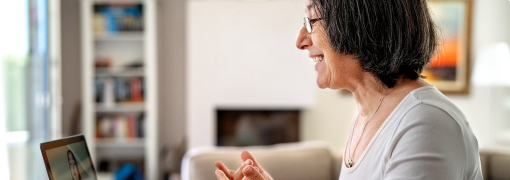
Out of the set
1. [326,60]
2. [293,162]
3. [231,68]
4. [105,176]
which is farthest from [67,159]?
[105,176]

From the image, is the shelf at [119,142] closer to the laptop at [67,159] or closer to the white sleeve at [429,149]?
the laptop at [67,159]

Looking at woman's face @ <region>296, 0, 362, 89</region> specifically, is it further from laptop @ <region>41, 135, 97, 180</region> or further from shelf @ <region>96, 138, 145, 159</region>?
shelf @ <region>96, 138, 145, 159</region>

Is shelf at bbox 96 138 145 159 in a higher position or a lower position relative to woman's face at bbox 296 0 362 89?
lower

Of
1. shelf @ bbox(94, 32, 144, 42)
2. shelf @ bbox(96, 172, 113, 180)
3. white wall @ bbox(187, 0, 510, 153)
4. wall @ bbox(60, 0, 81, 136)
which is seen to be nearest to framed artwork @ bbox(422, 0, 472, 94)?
white wall @ bbox(187, 0, 510, 153)

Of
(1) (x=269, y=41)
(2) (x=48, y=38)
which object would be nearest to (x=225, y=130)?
(1) (x=269, y=41)

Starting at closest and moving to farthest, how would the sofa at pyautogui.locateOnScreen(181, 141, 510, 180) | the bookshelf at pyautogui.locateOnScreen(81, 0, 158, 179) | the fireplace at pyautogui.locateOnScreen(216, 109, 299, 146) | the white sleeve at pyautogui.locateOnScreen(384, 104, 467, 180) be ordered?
1. the white sleeve at pyautogui.locateOnScreen(384, 104, 467, 180)
2. the sofa at pyautogui.locateOnScreen(181, 141, 510, 180)
3. the bookshelf at pyautogui.locateOnScreen(81, 0, 158, 179)
4. the fireplace at pyautogui.locateOnScreen(216, 109, 299, 146)

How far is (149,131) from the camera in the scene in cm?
391

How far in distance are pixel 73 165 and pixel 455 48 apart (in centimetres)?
407

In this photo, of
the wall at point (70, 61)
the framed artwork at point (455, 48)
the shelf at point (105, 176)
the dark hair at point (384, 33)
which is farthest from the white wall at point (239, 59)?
the dark hair at point (384, 33)

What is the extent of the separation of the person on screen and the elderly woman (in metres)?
0.33

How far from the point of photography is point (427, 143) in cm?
69

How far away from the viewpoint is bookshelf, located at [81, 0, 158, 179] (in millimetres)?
3816

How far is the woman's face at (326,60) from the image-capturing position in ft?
3.08

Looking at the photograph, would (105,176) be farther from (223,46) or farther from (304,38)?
(304,38)
